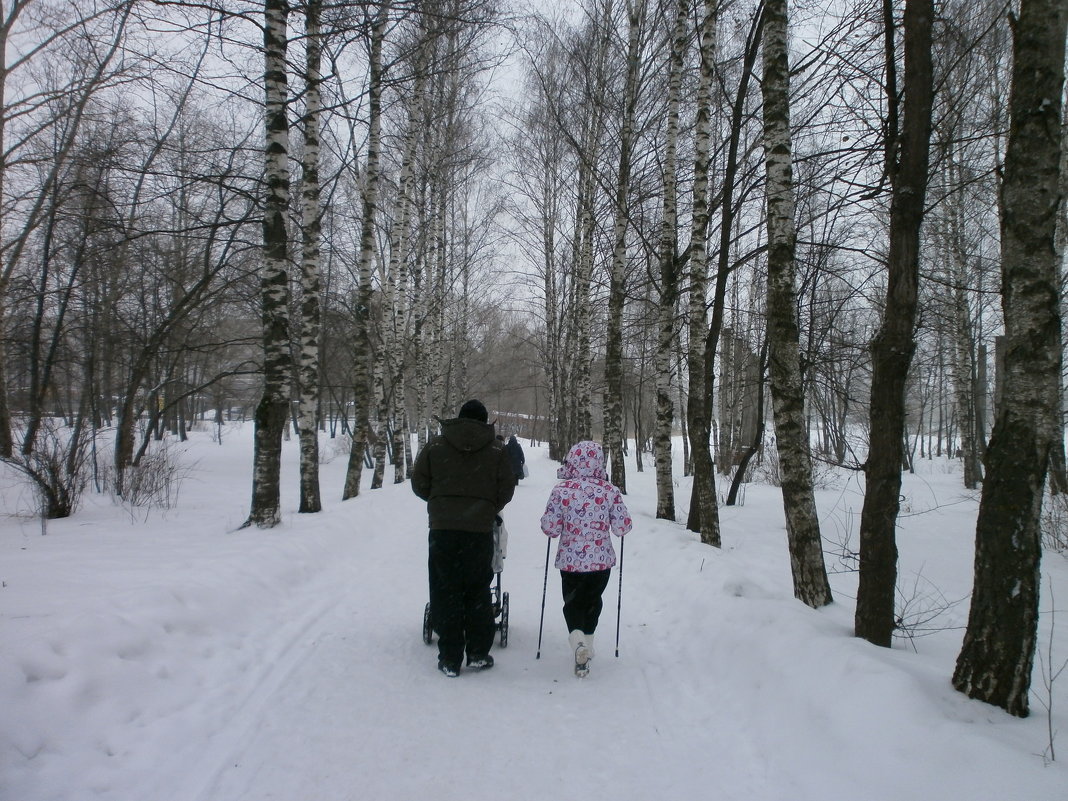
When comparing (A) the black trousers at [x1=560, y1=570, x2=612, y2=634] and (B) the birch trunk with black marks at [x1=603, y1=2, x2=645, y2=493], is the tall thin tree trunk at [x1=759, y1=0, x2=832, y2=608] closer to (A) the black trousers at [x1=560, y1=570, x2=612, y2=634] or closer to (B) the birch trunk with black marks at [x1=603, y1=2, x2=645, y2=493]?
(A) the black trousers at [x1=560, y1=570, x2=612, y2=634]

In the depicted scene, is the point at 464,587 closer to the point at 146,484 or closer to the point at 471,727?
the point at 471,727

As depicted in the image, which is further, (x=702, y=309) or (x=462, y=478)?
(x=702, y=309)

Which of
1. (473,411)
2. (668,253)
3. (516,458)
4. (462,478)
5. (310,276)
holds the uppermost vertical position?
(668,253)

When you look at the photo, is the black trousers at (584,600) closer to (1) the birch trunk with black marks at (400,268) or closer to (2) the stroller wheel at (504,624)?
(2) the stroller wheel at (504,624)

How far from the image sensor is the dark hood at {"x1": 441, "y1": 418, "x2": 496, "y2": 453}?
4.79 meters

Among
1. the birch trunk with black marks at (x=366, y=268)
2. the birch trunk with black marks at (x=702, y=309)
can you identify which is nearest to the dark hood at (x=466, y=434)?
the birch trunk with black marks at (x=702, y=309)

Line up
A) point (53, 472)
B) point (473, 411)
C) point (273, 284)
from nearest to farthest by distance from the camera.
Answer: point (473, 411) < point (273, 284) < point (53, 472)

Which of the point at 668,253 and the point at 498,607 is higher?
the point at 668,253

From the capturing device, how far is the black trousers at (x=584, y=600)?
4727mm

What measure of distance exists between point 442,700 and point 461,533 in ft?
3.86

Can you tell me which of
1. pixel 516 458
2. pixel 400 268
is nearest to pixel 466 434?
pixel 516 458

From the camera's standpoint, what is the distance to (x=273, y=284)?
834 cm

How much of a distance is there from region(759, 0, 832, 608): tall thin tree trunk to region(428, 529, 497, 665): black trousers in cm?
273

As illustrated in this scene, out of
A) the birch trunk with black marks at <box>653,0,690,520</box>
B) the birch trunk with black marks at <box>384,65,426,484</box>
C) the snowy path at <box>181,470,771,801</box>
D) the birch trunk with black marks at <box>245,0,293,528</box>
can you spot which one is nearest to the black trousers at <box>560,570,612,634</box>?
the snowy path at <box>181,470,771,801</box>
